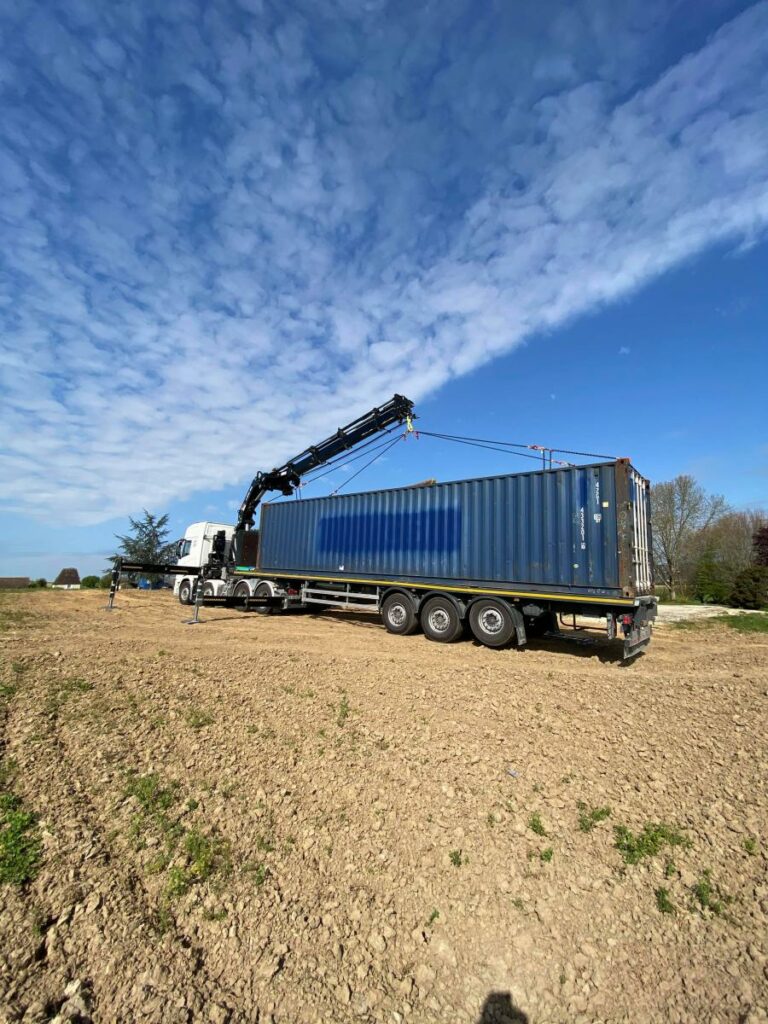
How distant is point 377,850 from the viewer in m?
4.07

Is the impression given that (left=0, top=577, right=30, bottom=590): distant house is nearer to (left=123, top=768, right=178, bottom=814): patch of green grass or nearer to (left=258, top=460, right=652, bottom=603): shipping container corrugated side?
(left=258, top=460, right=652, bottom=603): shipping container corrugated side

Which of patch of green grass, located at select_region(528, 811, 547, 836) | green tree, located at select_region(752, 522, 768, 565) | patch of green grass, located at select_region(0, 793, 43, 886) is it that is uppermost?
green tree, located at select_region(752, 522, 768, 565)

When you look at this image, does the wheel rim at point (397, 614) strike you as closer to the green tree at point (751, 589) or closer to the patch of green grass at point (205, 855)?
the patch of green grass at point (205, 855)

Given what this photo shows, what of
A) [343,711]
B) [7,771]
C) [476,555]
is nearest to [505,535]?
[476,555]

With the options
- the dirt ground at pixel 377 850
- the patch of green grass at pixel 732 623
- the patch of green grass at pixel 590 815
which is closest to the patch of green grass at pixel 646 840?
the dirt ground at pixel 377 850

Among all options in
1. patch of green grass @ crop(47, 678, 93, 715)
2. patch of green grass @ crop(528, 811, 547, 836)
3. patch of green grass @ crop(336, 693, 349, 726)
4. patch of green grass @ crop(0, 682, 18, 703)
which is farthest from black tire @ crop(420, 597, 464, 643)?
patch of green grass @ crop(0, 682, 18, 703)

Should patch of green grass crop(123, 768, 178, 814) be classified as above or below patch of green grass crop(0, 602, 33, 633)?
below

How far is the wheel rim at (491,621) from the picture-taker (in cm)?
1065

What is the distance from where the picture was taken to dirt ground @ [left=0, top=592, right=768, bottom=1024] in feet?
9.80

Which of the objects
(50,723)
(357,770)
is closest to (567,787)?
(357,770)

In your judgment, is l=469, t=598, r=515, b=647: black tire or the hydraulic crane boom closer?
l=469, t=598, r=515, b=647: black tire

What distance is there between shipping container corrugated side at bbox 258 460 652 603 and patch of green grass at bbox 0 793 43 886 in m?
8.73

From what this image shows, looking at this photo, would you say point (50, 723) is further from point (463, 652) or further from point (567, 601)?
point (567, 601)

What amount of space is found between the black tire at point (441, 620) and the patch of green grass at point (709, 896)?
7.49 metres
